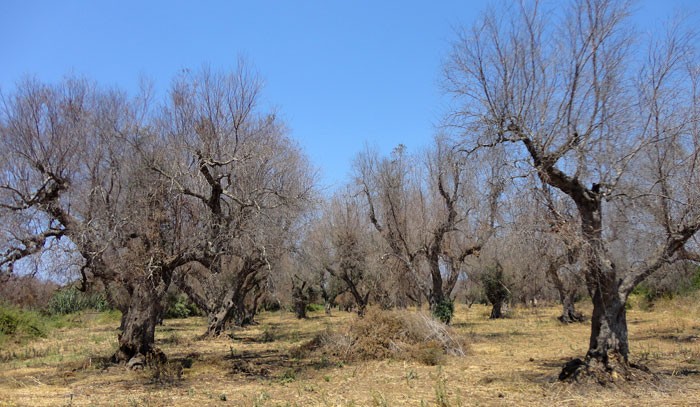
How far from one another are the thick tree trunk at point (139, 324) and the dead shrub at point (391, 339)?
13.6ft

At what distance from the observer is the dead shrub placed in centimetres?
1330

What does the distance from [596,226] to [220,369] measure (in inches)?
350

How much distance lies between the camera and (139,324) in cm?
1266

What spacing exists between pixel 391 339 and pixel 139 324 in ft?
20.4

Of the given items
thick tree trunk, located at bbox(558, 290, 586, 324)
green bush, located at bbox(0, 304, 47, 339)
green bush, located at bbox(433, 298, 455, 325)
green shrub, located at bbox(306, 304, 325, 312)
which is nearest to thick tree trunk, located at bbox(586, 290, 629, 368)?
green bush, located at bbox(433, 298, 455, 325)

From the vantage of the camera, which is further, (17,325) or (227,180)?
(17,325)

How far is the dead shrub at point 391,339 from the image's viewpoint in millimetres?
13305

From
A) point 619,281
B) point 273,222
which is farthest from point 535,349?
point 273,222

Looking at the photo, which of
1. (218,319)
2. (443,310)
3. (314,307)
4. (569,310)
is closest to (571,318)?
(569,310)

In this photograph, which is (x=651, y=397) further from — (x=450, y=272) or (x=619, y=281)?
(x=450, y=272)

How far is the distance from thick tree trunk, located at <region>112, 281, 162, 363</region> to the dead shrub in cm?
416

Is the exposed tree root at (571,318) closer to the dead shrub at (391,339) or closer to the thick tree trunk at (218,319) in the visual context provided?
the dead shrub at (391,339)

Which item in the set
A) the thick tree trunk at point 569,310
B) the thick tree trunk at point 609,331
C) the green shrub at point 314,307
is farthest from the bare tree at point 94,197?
the green shrub at point 314,307

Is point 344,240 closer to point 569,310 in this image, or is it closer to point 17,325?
point 569,310
